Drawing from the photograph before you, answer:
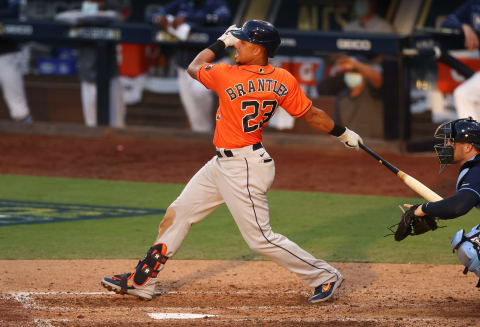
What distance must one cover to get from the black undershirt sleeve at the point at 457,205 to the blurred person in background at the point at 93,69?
343 inches

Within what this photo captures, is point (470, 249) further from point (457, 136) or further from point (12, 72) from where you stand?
point (12, 72)

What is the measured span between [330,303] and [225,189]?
938mm

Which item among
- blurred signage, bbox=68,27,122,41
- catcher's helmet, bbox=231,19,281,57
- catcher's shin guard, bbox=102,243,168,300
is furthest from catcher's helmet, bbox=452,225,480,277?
blurred signage, bbox=68,27,122,41

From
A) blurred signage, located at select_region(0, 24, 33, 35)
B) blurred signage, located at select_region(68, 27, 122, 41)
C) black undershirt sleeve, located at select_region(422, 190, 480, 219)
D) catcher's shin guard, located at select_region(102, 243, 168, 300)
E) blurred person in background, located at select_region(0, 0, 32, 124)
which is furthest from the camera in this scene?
blurred person in background, located at select_region(0, 0, 32, 124)

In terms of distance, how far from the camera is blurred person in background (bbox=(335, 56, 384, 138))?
11.8m

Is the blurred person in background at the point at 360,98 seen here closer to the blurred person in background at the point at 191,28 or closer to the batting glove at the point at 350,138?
the blurred person in background at the point at 191,28

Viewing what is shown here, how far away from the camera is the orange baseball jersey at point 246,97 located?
5.31m

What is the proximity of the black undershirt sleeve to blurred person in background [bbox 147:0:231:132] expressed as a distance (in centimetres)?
786

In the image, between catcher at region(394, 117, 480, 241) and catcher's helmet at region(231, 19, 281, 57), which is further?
catcher's helmet at region(231, 19, 281, 57)

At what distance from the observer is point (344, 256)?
689 centimetres

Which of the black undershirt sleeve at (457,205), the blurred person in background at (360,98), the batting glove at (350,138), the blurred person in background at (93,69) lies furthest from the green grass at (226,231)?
the blurred person in background at (93,69)

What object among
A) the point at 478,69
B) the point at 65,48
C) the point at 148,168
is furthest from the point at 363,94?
the point at 65,48

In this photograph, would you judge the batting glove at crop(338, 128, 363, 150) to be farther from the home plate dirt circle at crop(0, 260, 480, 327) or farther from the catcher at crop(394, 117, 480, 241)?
the home plate dirt circle at crop(0, 260, 480, 327)

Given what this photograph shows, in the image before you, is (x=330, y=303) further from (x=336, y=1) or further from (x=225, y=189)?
(x=336, y=1)
